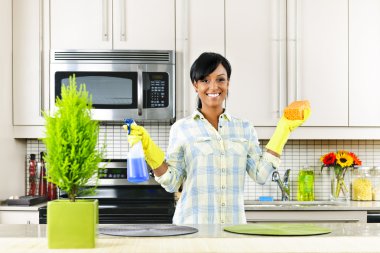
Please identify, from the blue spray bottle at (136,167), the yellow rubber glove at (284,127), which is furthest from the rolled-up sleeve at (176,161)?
the blue spray bottle at (136,167)

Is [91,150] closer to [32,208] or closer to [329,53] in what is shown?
[32,208]

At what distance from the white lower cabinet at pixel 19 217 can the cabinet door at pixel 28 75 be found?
0.56 metres

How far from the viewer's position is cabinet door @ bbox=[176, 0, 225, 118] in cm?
391

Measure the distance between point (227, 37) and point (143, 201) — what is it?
1105mm

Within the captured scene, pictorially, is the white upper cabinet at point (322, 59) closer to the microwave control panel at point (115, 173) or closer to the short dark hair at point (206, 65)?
the microwave control panel at point (115, 173)

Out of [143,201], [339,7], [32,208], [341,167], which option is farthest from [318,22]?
[32,208]

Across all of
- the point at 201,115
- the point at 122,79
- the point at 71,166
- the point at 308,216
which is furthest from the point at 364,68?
the point at 71,166

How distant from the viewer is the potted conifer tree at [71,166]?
4.83ft

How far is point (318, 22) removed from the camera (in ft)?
13.0

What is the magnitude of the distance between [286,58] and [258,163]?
137cm

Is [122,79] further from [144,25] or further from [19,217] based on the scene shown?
[19,217]

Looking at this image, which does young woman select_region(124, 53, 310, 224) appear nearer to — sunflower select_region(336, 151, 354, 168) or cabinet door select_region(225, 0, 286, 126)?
cabinet door select_region(225, 0, 286, 126)

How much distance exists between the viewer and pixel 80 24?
12.8ft

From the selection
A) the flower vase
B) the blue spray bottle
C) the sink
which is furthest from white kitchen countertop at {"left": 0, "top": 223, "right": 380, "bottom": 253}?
the flower vase
